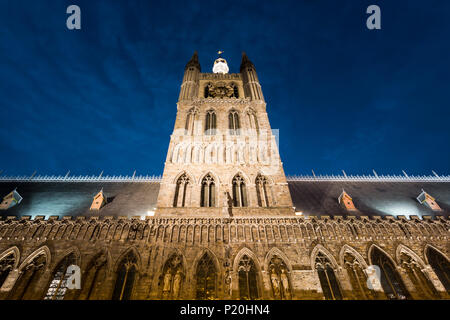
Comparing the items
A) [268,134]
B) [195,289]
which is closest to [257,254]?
[195,289]

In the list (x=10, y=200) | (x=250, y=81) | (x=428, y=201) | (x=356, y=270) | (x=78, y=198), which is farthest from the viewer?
(x=250, y=81)

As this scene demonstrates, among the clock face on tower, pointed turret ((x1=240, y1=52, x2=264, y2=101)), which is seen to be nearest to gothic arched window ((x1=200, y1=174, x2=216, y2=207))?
pointed turret ((x1=240, y1=52, x2=264, y2=101))

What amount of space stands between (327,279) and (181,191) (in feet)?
37.7

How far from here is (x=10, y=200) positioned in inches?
734

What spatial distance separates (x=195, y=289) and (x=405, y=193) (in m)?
21.8

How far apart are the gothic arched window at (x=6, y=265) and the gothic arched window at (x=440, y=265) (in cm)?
2617

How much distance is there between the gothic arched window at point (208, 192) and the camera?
17045 mm

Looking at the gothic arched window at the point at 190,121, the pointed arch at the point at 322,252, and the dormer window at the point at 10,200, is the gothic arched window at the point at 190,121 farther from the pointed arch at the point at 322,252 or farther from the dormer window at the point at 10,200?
the dormer window at the point at 10,200

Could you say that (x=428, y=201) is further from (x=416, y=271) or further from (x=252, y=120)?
(x=252, y=120)

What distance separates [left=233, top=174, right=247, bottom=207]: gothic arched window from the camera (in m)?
17.1

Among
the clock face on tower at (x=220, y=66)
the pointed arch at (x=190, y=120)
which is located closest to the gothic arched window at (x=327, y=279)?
the pointed arch at (x=190, y=120)

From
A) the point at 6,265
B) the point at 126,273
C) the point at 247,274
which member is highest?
the point at 6,265

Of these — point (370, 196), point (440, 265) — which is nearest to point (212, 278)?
point (440, 265)
